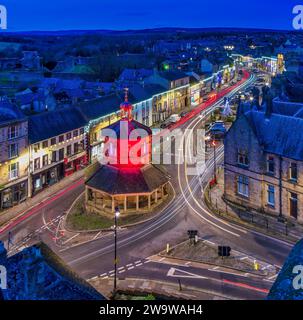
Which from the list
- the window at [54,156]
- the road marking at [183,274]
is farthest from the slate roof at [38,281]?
the window at [54,156]

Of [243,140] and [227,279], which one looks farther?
[243,140]

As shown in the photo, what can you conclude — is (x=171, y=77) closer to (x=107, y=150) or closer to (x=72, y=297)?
(x=107, y=150)

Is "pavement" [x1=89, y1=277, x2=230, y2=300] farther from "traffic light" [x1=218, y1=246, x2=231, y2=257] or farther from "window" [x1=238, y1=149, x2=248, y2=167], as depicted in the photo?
"window" [x1=238, y1=149, x2=248, y2=167]

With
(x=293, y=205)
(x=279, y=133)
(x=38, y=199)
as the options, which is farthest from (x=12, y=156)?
(x=293, y=205)

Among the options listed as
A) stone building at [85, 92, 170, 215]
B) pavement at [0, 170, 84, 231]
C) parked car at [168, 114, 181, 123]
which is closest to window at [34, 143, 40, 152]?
pavement at [0, 170, 84, 231]

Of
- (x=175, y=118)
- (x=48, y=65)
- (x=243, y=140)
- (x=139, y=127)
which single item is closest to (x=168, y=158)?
(x=139, y=127)
